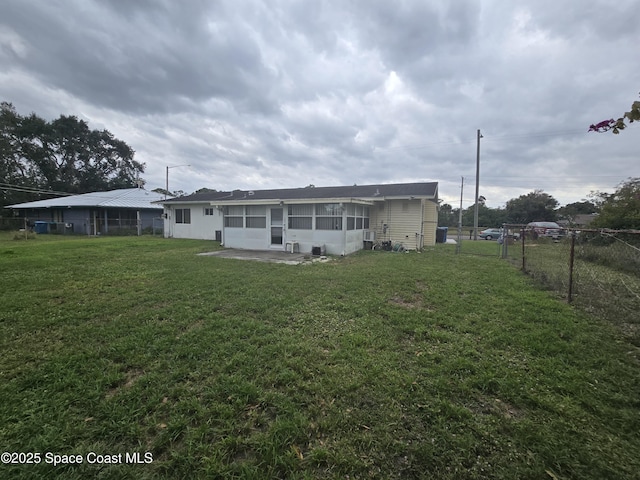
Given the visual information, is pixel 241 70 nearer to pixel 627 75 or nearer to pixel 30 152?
pixel 627 75

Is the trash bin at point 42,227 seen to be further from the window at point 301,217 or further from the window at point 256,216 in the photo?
the window at point 301,217

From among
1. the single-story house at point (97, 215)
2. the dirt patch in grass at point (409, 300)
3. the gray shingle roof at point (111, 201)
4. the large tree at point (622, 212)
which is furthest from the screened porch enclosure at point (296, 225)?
the gray shingle roof at point (111, 201)

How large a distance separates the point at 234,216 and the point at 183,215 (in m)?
7.99

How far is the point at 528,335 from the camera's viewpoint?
3385 mm

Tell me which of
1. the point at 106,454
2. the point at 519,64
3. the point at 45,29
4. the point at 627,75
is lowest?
the point at 106,454

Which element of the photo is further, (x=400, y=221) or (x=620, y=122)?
(x=400, y=221)

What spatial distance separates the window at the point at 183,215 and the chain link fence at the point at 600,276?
61.4ft

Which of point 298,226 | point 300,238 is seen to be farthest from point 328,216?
point 300,238

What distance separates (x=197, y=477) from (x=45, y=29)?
1464 cm

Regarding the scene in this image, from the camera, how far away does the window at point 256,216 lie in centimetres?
1162

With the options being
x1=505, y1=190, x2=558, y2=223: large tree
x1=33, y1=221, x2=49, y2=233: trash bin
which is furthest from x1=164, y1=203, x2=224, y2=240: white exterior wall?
x1=505, y1=190, x2=558, y2=223: large tree

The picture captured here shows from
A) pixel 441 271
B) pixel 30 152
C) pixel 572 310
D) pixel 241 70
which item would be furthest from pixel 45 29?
pixel 30 152

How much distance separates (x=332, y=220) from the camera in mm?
10438

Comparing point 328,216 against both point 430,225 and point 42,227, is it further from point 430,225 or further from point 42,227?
point 42,227
